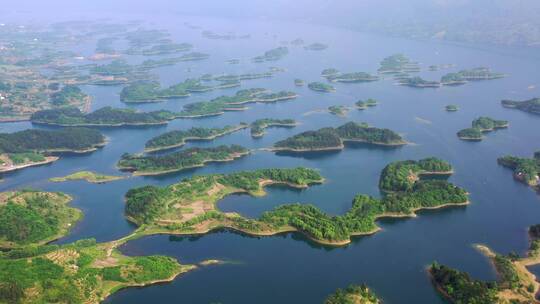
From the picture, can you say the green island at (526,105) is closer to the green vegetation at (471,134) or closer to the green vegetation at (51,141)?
the green vegetation at (471,134)

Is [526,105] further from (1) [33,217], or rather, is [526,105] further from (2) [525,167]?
(1) [33,217]

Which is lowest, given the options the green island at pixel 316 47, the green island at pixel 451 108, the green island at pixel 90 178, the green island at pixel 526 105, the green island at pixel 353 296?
the green island at pixel 90 178

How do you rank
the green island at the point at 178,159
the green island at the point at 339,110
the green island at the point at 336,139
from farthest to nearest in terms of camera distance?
the green island at the point at 339,110 < the green island at the point at 336,139 < the green island at the point at 178,159

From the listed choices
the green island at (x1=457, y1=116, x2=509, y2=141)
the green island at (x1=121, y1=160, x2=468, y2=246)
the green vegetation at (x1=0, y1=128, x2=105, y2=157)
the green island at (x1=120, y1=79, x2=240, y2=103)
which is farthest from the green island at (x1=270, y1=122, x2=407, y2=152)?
the green island at (x1=120, y1=79, x2=240, y2=103)

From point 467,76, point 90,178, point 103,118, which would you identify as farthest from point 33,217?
point 467,76

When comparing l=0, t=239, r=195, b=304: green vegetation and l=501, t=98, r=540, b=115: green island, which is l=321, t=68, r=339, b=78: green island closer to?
l=501, t=98, r=540, b=115: green island

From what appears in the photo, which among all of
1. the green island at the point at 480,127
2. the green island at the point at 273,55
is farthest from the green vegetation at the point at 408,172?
the green island at the point at 273,55

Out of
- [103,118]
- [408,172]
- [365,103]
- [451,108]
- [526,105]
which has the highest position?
[526,105]
